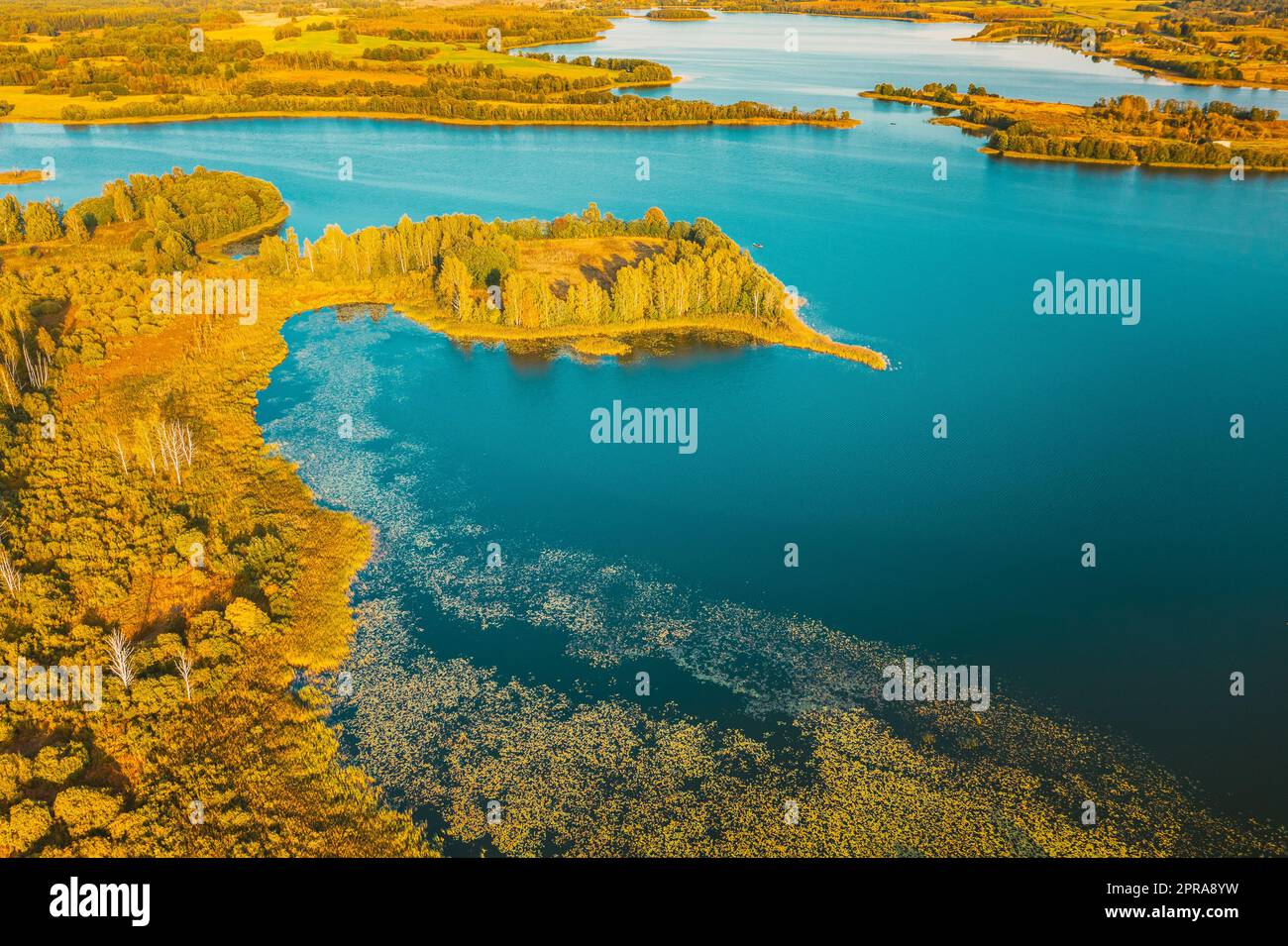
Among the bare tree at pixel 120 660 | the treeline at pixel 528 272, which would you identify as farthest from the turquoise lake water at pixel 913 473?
the bare tree at pixel 120 660

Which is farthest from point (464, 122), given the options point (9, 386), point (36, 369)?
point (9, 386)

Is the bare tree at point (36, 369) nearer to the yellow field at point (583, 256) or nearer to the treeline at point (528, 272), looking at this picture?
the treeline at point (528, 272)

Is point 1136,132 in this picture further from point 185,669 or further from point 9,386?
point 185,669

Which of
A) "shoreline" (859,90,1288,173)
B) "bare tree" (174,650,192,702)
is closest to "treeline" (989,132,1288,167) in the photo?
"shoreline" (859,90,1288,173)

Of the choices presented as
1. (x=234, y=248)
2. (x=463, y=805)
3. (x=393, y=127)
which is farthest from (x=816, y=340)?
(x=393, y=127)

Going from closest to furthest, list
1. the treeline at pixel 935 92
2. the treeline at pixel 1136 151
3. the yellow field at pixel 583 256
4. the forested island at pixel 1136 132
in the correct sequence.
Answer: the yellow field at pixel 583 256 < the treeline at pixel 1136 151 < the forested island at pixel 1136 132 < the treeline at pixel 935 92

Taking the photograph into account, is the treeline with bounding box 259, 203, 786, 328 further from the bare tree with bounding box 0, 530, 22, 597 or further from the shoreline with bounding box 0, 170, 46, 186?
the shoreline with bounding box 0, 170, 46, 186
